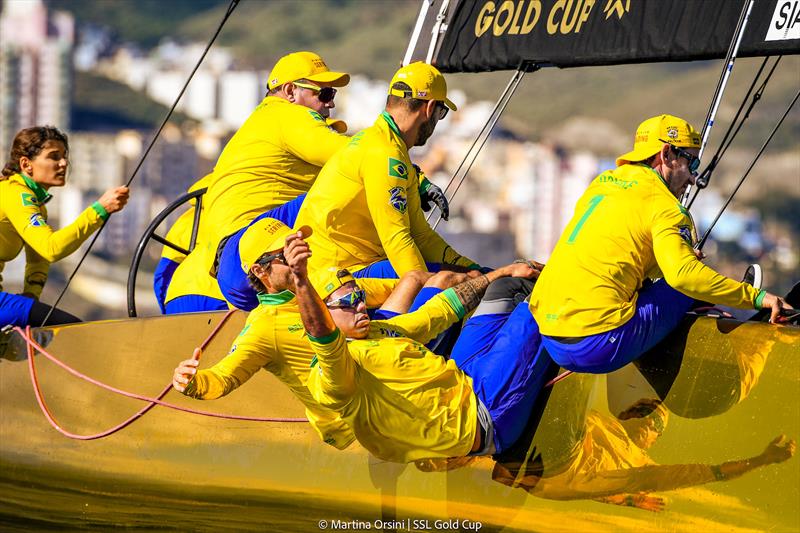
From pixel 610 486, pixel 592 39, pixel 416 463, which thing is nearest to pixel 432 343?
pixel 416 463

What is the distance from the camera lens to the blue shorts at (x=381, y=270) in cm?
473

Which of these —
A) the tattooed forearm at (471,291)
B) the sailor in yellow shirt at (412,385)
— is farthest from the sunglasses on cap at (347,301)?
the tattooed forearm at (471,291)

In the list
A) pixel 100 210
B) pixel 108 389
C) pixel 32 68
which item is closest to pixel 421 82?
pixel 100 210

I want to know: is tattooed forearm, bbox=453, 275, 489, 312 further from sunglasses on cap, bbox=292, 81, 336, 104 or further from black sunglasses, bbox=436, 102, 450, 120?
sunglasses on cap, bbox=292, 81, 336, 104

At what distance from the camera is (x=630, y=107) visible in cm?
8038

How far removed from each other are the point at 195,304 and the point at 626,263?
2405 millimetres

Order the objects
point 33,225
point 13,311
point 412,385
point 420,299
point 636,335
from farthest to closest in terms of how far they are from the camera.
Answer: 1. point 13,311
2. point 33,225
3. point 420,299
4. point 412,385
5. point 636,335

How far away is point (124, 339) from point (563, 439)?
7.00 feet

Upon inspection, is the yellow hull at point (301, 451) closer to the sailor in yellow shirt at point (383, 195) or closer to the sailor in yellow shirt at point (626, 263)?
the sailor in yellow shirt at point (626, 263)

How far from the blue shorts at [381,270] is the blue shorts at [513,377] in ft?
1.96

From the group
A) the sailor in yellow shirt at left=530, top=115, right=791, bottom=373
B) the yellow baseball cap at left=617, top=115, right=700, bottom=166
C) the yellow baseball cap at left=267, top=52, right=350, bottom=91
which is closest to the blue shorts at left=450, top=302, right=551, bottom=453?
the sailor in yellow shirt at left=530, top=115, right=791, bottom=373

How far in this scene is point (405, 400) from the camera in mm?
4047

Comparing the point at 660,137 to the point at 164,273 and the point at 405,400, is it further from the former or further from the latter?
the point at 164,273

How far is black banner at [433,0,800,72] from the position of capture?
4895 mm
